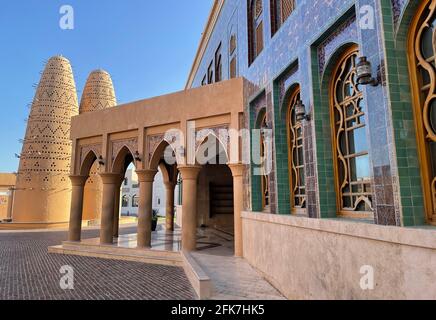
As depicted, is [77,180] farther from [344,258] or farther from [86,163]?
[344,258]

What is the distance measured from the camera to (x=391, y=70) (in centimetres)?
330

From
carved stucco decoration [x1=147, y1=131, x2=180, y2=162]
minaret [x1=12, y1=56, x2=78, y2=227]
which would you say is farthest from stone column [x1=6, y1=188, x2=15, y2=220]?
carved stucco decoration [x1=147, y1=131, x2=180, y2=162]

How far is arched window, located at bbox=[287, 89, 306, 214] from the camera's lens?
5755 mm

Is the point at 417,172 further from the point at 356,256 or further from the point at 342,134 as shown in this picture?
the point at 342,134

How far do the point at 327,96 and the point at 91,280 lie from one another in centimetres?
611

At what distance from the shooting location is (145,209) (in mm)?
9539

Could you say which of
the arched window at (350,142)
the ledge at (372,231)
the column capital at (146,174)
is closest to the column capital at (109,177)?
the column capital at (146,174)

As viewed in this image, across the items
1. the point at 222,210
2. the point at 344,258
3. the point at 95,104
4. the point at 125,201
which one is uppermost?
the point at 95,104

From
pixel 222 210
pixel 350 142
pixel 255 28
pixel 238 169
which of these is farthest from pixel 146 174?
pixel 350 142

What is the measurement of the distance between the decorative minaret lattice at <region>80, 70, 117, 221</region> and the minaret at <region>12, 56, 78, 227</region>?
5.47 ft

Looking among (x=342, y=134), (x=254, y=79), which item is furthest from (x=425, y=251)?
(x=254, y=79)

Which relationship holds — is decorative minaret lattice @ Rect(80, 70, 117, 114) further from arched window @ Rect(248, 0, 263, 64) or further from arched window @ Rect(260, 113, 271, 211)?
arched window @ Rect(260, 113, 271, 211)

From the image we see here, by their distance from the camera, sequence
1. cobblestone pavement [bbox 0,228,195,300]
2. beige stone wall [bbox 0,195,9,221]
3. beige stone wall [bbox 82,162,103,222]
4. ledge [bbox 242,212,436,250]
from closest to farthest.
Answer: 1. ledge [bbox 242,212,436,250]
2. cobblestone pavement [bbox 0,228,195,300]
3. beige stone wall [bbox 82,162,103,222]
4. beige stone wall [bbox 0,195,9,221]
